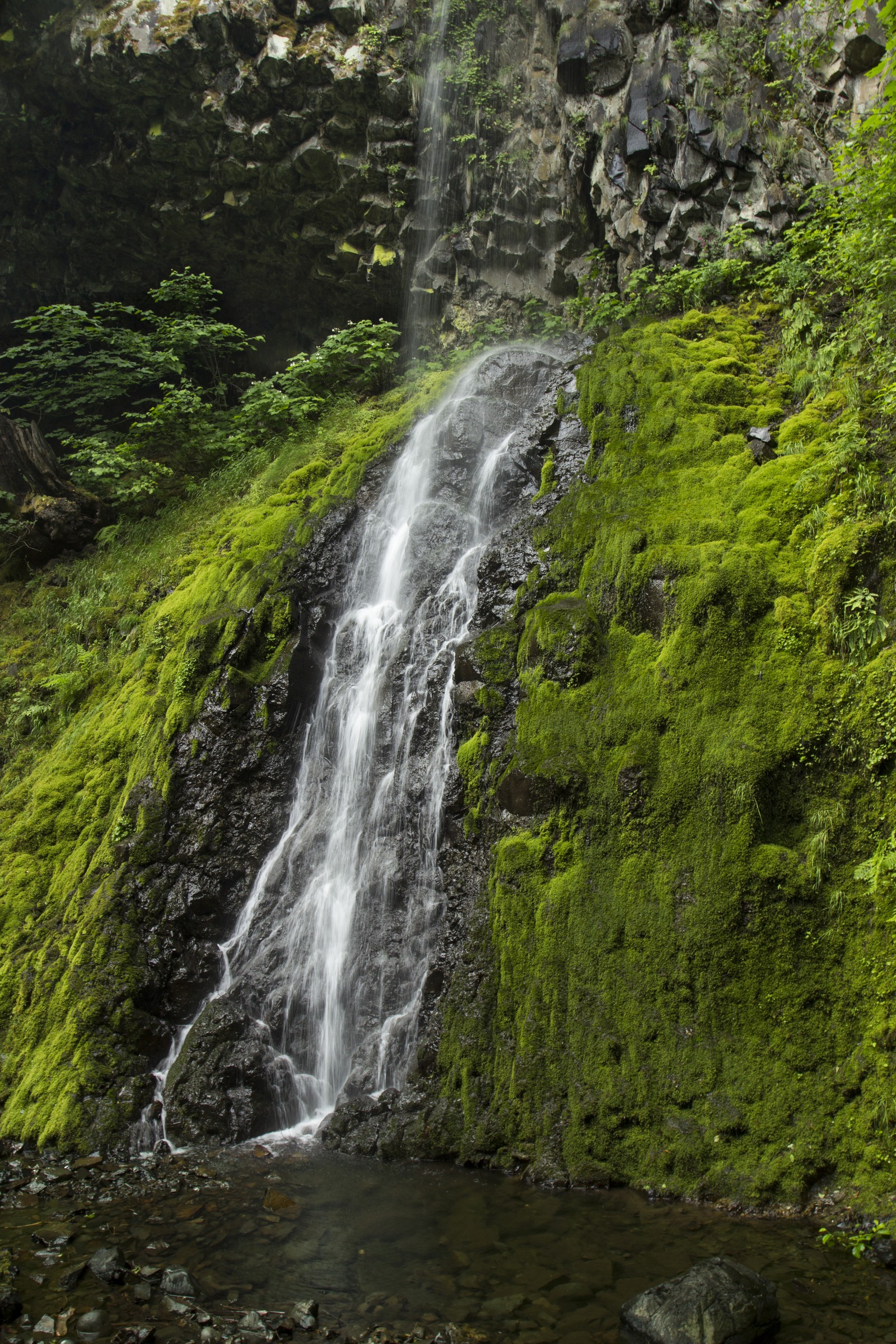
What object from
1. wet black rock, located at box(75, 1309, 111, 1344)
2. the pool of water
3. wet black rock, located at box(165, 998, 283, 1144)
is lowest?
wet black rock, located at box(165, 998, 283, 1144)

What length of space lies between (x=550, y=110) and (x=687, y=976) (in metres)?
15.6

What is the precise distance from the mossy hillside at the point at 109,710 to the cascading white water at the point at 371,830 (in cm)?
88

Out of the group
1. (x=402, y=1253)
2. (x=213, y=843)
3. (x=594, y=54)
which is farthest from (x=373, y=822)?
(x=594, y=54)

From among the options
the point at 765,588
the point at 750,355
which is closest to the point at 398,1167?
the point at 765,588

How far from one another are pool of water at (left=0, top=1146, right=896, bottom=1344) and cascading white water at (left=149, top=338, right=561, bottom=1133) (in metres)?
1.32

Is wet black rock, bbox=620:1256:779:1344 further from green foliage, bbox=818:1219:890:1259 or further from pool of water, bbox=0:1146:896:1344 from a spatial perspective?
green foliage, bbox=818:1219:890:1259

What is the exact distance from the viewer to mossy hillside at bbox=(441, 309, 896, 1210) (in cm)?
510

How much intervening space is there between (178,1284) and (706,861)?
13.9ft

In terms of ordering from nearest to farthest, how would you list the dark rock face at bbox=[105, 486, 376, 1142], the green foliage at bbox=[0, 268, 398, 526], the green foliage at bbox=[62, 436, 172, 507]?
the dark rock face at bbox=[105, 486, 376, 1142], the green foliage at bbox=[62, 436, 172, 507], the green foliage at bbox=[0, 268, 398, 526]

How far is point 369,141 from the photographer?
596 inches

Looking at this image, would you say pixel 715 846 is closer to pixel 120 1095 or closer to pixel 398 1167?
pixel 398 1167

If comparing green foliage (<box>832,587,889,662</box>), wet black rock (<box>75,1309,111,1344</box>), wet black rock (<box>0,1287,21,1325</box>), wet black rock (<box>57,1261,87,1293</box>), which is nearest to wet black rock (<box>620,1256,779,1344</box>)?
wet black rock (<box>75,1309,111,1344</box>)

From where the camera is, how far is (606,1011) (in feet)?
18.9

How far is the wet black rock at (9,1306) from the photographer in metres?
4.05
